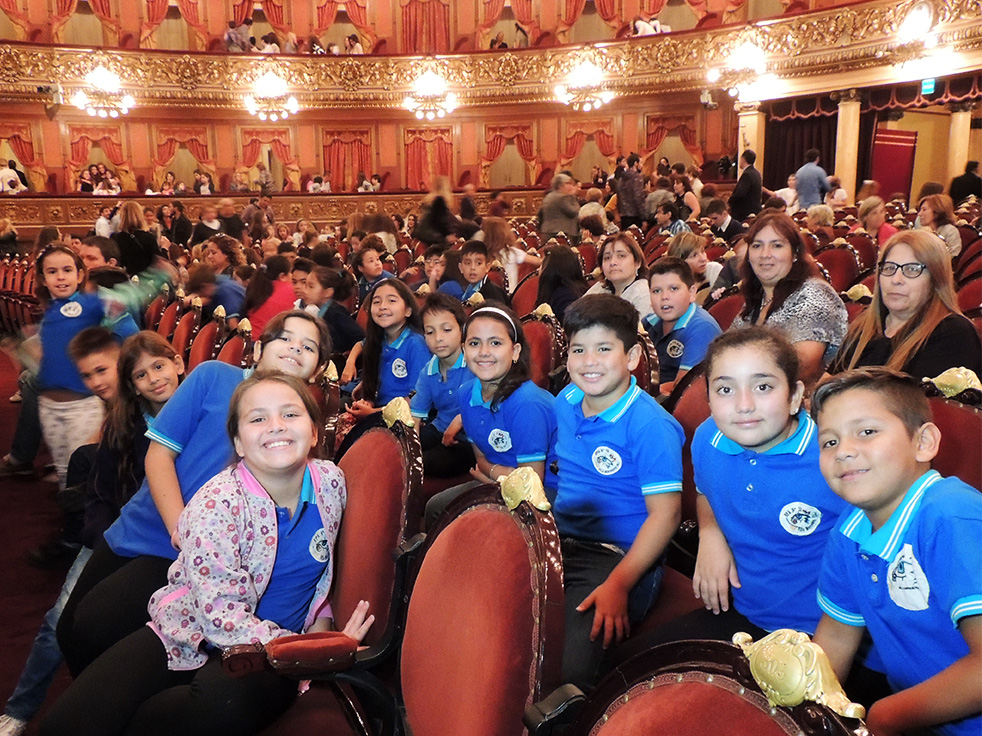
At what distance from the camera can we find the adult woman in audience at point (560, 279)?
13.4 feet

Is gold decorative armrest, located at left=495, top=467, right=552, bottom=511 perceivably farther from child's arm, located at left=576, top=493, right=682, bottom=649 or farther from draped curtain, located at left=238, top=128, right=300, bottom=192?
draped curtain, located at left=238, top=128, right=300, bottom=192

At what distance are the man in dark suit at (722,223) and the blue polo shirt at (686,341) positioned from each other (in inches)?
139

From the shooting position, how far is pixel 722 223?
6.64 m

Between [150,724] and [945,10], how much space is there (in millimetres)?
11966

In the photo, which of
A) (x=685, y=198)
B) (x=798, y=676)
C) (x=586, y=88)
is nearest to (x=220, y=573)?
(x=798, y=676)

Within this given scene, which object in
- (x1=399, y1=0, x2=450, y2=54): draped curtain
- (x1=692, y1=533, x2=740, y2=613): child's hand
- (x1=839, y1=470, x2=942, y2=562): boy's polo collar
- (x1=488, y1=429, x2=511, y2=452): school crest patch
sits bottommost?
(x1=692, y1=533, x2=740, y2=613): child's hand

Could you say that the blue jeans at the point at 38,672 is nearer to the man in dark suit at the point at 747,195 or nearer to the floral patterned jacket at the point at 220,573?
the floral patterned jacket at the point at 220,573

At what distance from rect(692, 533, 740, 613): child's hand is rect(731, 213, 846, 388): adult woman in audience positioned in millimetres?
1028

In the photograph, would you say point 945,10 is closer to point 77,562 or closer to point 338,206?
point 338,206

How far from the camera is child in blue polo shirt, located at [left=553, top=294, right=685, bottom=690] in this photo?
167cm

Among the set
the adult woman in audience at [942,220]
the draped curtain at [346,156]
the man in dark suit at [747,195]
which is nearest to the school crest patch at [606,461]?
the adult woman in audience at [942,220]

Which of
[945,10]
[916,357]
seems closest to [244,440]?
[916,357]

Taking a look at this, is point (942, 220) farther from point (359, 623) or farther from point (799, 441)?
point (359, 623)

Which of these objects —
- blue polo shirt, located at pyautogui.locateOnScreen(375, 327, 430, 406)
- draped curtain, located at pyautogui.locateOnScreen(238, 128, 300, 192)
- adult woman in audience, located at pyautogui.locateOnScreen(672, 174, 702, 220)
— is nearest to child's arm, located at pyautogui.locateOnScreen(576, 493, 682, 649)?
blue polo shirt, located at pyautogui.locateOnScreen(375, 327, 430, 406)
